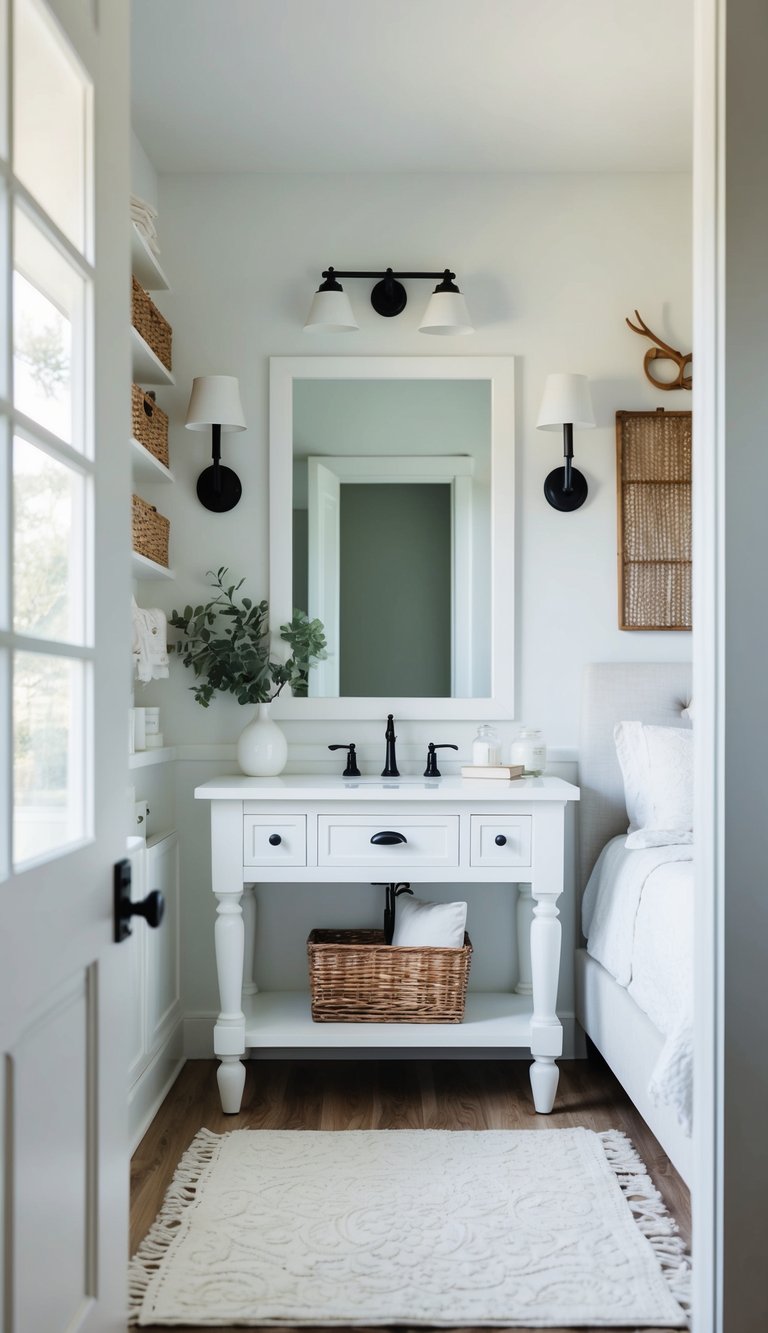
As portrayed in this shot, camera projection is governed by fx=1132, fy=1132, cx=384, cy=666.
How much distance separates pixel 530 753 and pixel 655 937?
0.85 meters

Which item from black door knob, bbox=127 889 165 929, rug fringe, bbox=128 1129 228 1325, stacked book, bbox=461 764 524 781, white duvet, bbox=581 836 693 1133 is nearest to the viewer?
black door knob, bbox=127 889 165 929

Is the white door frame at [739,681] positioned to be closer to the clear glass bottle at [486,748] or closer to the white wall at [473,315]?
the clear glass bottle at [486,748]

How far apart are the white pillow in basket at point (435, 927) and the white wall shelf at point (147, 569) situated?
1.24 m

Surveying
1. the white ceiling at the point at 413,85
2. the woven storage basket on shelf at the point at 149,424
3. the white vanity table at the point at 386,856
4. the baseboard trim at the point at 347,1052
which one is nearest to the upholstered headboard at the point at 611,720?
the white vanity table at the point at 386,856

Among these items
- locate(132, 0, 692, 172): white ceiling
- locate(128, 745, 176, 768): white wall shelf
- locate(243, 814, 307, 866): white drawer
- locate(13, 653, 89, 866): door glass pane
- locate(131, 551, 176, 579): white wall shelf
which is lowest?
locate(243, 814, 307, 866): white drawer

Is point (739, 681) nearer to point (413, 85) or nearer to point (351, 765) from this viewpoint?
point (351, 765)

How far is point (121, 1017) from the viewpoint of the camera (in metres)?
1.36

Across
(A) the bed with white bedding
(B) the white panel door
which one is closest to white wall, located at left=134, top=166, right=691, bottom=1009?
(A) the bed with white bedding

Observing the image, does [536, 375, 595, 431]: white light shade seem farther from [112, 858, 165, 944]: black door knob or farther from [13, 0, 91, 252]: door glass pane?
[112, 858, 165, 944]: black door knob

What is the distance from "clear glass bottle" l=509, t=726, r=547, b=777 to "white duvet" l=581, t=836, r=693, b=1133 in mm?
319

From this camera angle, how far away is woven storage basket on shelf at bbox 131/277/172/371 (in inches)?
118

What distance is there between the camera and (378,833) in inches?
122

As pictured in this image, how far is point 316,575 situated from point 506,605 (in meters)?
0.61

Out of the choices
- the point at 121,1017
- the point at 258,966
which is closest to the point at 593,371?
the point at 258,966
